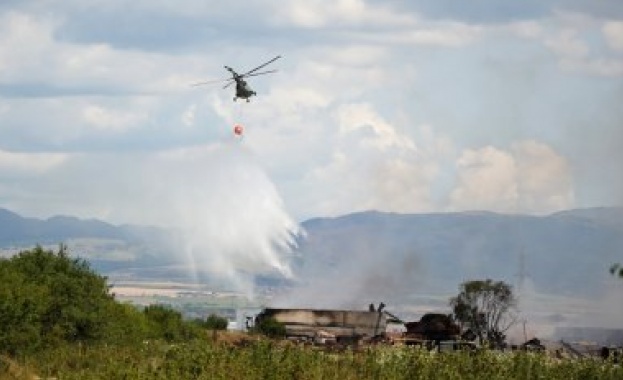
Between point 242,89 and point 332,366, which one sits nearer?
point 332,366

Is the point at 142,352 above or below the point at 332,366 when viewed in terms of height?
above

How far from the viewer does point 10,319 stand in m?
65.9

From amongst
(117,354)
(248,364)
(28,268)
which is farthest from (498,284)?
(248,364)

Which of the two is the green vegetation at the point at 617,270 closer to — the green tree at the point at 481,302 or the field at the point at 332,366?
the field at the point at 332,366

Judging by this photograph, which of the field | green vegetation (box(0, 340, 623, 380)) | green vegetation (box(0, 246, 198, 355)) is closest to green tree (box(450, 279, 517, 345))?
green vegetation (box(0, 246, 198, 355))

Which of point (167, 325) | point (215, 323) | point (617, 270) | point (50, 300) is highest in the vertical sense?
point (215, 323)

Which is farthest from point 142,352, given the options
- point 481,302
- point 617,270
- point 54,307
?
point 481,302

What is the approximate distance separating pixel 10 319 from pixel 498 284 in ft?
324

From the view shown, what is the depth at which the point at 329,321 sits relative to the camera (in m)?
111

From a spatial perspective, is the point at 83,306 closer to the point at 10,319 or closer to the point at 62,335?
the point at 62,335

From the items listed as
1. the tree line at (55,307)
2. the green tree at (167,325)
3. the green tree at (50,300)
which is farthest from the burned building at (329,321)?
the green tree at (50,300)

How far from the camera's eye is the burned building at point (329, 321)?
106 metres

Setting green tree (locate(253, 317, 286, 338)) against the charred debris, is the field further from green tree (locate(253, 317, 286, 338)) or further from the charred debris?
green tree (locate(253, 317, 286, 338))

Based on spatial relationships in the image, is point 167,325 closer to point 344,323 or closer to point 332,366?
point 344,323
